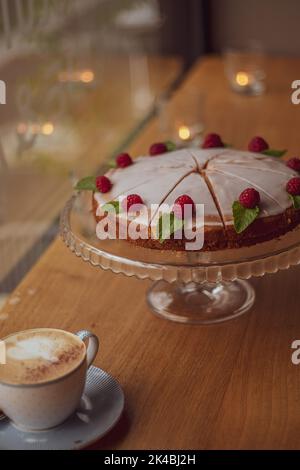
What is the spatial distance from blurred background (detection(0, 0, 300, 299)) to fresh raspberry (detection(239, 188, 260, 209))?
0.32 meters

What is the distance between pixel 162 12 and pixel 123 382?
2.06m

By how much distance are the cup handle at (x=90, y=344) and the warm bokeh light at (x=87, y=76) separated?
1.35m

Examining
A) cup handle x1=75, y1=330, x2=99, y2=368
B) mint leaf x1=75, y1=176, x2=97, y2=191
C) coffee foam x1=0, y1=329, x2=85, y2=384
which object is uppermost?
mint leaf x1=75, y1=176, x2=97, y2=191

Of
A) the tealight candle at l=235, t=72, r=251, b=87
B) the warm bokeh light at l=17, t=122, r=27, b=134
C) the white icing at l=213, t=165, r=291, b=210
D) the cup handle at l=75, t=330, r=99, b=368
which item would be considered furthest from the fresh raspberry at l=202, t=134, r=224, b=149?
the tealight candle at l=235, t=72, r=251, b=87

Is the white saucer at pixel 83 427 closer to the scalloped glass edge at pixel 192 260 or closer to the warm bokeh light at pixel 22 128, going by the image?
the scalloped glass edge at pixel 192 260

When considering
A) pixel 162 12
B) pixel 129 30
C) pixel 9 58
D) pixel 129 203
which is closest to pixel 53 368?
pixel 129 203

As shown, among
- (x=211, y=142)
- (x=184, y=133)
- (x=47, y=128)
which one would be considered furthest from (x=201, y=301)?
(x=47, y=128)

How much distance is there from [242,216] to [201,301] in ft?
0.66

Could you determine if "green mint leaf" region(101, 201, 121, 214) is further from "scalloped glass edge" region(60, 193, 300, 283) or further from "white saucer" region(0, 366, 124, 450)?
"white saucer" region(0, 366, 124, 450)

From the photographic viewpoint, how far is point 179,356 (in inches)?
41.9

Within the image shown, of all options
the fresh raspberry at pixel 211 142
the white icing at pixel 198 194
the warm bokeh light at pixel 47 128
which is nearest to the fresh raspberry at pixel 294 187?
the white icing at pixel 198 194

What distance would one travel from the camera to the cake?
1054 millimetres

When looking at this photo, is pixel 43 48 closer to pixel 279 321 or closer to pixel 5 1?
pixel 5 1

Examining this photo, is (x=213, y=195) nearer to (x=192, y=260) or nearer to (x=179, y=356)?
(x=192, y=260)
